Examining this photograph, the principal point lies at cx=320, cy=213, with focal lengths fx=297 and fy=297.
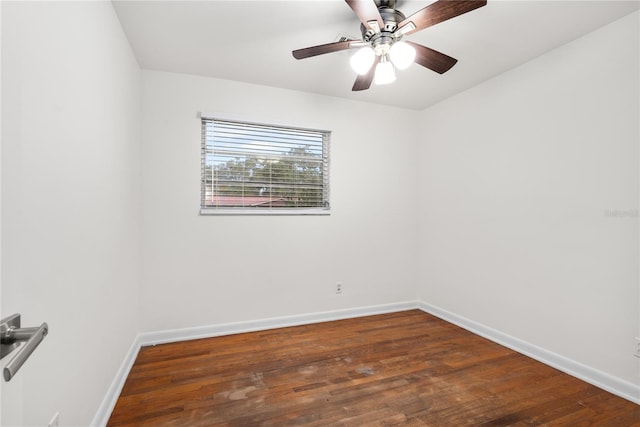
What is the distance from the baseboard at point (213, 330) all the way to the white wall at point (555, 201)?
939mm

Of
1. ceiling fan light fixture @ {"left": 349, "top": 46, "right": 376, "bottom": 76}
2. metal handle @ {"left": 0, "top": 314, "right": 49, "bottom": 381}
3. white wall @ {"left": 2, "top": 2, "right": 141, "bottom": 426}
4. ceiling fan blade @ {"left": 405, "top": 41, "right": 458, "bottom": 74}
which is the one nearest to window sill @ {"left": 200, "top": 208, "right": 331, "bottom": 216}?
white wall @ {"left": 2, "top": 2, "right": 141, "bottom": 426}

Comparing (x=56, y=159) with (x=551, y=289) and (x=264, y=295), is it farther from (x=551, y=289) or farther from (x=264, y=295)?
(x=551, y=289)

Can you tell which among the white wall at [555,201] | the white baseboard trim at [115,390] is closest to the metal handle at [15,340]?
the white baseboard trim at [115,390]

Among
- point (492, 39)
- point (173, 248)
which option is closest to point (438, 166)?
point (492, 39)

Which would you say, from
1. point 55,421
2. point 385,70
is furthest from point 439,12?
point 55,421

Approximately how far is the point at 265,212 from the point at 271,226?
16 cm

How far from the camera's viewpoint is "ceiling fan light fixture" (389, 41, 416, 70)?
178 cm

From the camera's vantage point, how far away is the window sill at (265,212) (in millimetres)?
2891

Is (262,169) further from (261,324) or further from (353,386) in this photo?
(353,386)

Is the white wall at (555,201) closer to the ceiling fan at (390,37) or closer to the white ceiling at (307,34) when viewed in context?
the white ceiling at (307,34)

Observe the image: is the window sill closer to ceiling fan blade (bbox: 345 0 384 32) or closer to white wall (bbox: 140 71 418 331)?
white wall (bbox: 140 71 418 331)

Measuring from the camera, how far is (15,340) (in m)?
0.61

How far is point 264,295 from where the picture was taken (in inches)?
122

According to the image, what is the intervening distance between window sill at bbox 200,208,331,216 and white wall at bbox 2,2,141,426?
86 cm
